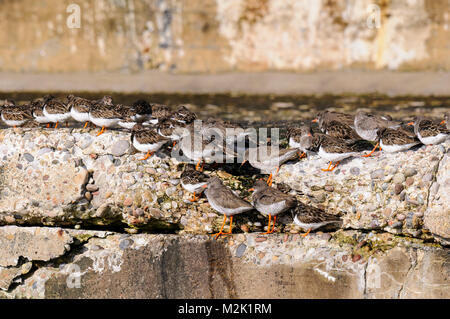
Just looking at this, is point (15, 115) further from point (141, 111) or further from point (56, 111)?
point (141, 111)

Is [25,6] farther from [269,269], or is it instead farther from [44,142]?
[269,269]

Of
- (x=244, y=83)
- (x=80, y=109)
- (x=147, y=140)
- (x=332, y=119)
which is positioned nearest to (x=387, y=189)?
(x=332, y=119)

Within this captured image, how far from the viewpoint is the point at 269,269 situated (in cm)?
611

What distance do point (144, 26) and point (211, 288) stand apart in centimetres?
964

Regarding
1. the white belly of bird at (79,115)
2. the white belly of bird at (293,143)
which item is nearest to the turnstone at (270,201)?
the white belly of bird at (293,143)

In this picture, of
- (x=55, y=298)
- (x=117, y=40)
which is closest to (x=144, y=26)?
(x=117, y=40)

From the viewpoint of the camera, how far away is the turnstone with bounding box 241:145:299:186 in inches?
265

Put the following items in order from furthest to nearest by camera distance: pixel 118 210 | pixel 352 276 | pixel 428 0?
pixel 428 0 < pixel 118 210 < pixel 352 276

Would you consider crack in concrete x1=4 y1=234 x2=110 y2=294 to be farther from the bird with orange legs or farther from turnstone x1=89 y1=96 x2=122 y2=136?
the bird with orange legs

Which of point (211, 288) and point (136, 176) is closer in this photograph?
point (211, 288)

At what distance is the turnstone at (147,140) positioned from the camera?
262 inches

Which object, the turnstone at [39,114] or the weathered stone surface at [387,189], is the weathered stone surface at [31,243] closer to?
the turnstone at [39,114]

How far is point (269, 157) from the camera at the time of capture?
22.1ft

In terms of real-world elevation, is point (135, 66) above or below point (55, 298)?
above
